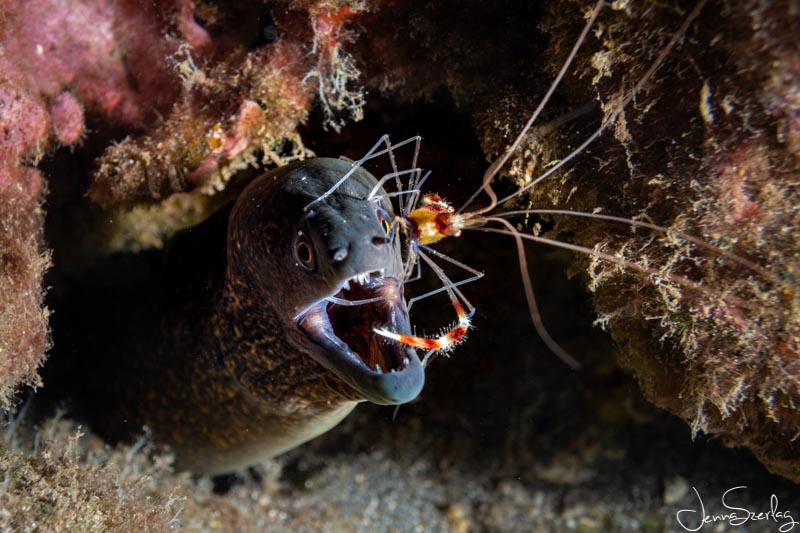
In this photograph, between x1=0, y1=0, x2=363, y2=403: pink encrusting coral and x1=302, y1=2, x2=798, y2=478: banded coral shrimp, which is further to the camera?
x1=0, y1=0, x2=363, y2=403: pink encrusting coral

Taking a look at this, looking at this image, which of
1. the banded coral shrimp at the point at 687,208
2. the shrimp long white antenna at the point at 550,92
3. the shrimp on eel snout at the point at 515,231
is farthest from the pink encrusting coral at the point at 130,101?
the banded coral shrimp at the point at 687,208

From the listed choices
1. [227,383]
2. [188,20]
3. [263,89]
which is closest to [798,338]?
[263,89]

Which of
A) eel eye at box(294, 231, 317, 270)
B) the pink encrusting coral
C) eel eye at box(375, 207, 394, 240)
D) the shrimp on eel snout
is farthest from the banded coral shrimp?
the pink encrusting coral

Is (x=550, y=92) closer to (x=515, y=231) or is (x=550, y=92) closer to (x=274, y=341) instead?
(x=515, y=231)

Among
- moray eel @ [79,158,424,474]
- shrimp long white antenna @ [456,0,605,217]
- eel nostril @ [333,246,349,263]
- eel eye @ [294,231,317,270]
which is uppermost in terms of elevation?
shrimp long white antenna @ [456,0,605,217]

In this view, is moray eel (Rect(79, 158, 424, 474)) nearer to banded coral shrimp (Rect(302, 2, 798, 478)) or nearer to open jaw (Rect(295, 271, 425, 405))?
open jaw (Rect(295, 271, 425, 405))

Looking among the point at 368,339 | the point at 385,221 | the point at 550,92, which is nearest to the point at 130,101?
the point at 385,221

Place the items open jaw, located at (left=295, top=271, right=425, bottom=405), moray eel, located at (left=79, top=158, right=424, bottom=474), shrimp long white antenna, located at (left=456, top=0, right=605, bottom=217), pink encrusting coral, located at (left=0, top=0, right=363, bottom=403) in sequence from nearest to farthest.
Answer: shrimp long white antenna, located at (left=456, top=0, right=605, bottom=217) < open jaw, located at (left=295, top=271, right=425, bottom=405) < moray eel, located at (left=79, top=158, right=424, bottom=474) < pink encrusting coral, located at (left=0, top=0, right=363, bottom=403)
